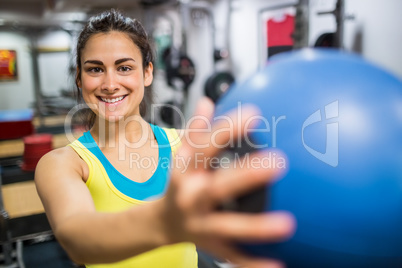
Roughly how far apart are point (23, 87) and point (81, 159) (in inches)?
283

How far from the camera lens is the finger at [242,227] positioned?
14.0 inches

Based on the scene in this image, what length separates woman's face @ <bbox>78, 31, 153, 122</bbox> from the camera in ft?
3.02

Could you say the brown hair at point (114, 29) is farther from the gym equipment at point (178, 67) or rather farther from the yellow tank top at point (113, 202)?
the gym equipment at point (178, 67)

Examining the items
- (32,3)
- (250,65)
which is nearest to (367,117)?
(250,65)

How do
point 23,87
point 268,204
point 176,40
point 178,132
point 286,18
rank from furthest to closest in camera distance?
1. point 23,87
2. point 176,40
3. point 286,18
4. point 178,132
5. point 268,204

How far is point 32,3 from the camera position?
6.90 meters

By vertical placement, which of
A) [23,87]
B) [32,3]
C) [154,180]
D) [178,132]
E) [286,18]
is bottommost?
[154,180]

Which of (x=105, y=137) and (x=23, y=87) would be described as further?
(x=23, y=87)

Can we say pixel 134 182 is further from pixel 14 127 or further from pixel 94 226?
pixel 14 127

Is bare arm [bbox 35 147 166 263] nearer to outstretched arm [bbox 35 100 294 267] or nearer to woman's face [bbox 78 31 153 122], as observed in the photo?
outstretched arm [bbox 35 100 294 267]

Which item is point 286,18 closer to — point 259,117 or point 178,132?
point 178,132

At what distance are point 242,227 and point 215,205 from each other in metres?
0.03

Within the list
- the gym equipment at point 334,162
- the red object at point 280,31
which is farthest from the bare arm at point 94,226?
the red object at point 280,31

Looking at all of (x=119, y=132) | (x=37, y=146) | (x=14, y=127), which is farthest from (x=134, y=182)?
(x=14, y=127)
